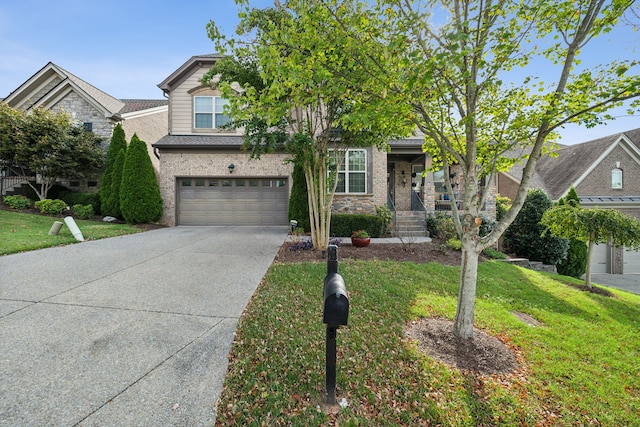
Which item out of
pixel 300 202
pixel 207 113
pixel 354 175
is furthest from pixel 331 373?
pixel 207 113

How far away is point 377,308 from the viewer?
395cm

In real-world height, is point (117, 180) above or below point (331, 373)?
above

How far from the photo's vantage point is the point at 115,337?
278cm

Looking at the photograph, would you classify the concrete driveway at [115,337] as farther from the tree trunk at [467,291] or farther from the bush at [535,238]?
the bush at [535,238]

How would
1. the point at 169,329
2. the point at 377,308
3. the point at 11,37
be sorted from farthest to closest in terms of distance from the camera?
the point at 11,37
the point at 377,308
the point at 169,329

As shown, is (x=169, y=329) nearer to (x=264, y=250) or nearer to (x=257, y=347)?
(x=257, y=347)

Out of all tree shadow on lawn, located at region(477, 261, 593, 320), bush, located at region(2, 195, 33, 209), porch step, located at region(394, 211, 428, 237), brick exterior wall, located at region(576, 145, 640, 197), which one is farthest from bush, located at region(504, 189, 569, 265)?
bush, located at region(2, 195, 33, 209)

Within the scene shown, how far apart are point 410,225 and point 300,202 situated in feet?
15.1

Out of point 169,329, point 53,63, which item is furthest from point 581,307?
point 53,63

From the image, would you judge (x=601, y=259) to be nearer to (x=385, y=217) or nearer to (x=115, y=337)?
(x=385, y=217)

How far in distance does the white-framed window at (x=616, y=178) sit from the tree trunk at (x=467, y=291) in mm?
17581

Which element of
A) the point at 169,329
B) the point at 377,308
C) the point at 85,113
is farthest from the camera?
the point at 85,113

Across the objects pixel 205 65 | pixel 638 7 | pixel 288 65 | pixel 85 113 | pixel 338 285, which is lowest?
pixel 338 285

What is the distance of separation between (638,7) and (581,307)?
4.77m
